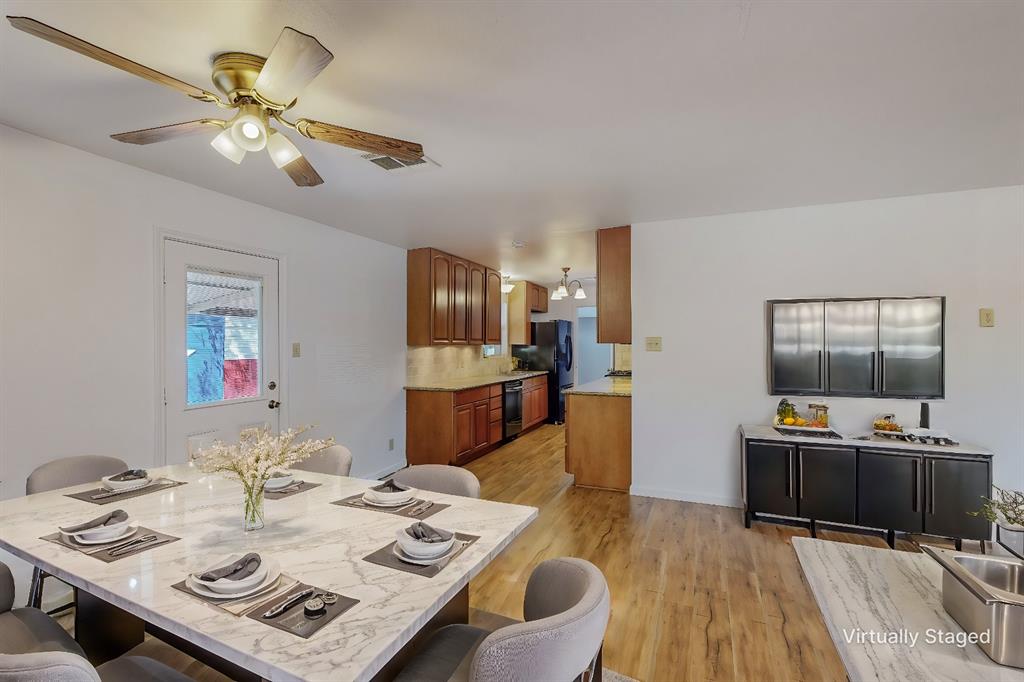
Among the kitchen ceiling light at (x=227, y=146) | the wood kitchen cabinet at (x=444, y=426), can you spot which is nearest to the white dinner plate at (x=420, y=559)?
the kitchen ceiling light at (x=227, y=146)

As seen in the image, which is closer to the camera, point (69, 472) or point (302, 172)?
point (302, 172)

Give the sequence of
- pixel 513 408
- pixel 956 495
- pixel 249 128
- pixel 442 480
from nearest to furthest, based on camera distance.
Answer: pixel 249 128 < pixel 442 480 < pixel 956 495 < pixel 513 408

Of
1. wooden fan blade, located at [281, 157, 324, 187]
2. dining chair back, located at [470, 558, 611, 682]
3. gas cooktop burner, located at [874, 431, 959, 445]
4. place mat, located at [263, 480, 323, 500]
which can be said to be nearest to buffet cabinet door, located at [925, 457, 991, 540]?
gas cooktop burner, located at [874, 431, 959, 445]

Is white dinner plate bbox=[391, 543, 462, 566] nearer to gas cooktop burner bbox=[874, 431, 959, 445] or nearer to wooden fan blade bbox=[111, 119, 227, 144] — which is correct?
wooden fan blade bbox=[111, 119, 227, 144]

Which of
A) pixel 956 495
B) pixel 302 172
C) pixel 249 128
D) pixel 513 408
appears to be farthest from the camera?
pixel 513 408

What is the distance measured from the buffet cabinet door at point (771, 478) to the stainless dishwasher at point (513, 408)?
10.9 feet

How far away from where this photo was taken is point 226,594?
44.3 inches

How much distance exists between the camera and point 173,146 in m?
2.49

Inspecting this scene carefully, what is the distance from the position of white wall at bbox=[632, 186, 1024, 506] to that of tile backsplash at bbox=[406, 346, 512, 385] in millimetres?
2552

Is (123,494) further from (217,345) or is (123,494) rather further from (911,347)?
(911,347)

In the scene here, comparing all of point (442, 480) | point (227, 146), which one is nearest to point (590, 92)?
point (227, 146)

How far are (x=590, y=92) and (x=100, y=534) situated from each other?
2.34 meters

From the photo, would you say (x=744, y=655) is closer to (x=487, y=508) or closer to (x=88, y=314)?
(x=487, y=508)

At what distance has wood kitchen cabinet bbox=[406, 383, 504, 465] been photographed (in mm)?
5000
